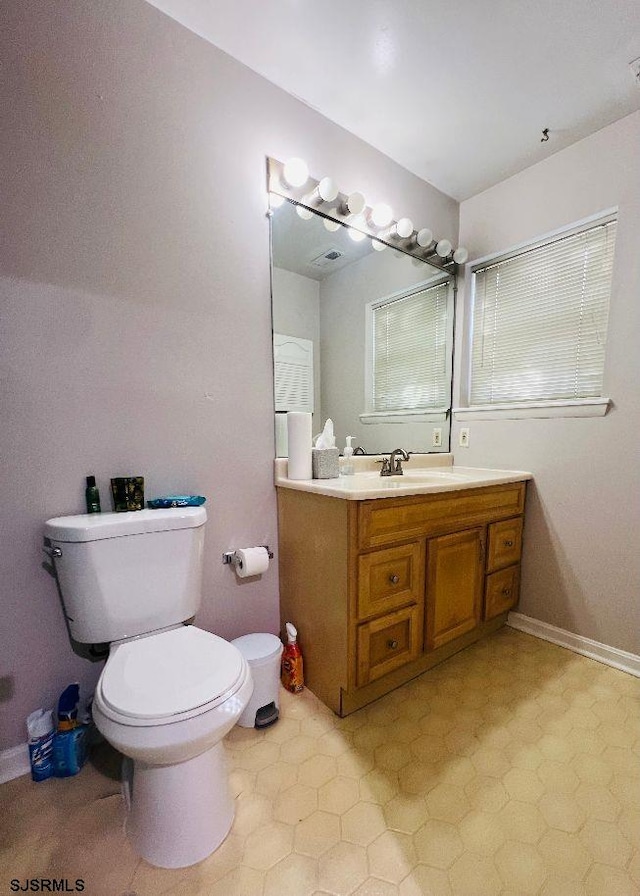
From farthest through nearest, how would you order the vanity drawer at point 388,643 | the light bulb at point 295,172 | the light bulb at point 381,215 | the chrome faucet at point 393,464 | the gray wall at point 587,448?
the chrome faucet at point 393,464 → the light bulb at point 381,215 → the gray wall at point 587,448 → the light bulb at point 295,172 → the vanity drawer at point 388,643

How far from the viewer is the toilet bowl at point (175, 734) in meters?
0.75

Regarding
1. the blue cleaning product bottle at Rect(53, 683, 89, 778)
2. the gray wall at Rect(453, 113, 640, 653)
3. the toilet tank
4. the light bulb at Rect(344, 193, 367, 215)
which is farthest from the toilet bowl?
the light bulb at Rect(344, 193, 367, 215)

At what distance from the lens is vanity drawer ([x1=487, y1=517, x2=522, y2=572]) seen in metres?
1.65

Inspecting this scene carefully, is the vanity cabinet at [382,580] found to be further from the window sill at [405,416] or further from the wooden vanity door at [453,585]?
the window sill at [405,416]

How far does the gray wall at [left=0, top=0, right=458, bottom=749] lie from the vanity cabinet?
10.1 inches

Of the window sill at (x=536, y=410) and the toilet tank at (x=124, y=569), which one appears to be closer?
the toilet tank at (x=124, y=569)

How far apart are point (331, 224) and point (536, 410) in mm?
1323

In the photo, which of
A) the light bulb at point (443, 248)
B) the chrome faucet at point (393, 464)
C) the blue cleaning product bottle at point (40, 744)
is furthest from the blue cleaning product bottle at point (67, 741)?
the light bulb at point (443, 248)

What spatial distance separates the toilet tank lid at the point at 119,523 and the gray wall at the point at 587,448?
162 centimetres

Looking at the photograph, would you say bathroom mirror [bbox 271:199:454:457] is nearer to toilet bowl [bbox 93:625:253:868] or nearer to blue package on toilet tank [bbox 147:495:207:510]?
blue package on toilet tank [bbox 147:495:207:510]

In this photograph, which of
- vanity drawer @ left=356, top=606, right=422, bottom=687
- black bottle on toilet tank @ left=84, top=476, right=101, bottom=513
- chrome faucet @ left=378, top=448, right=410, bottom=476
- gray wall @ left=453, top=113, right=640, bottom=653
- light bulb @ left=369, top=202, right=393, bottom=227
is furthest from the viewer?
chrome faucet @ left=378, top=448, right=410, bottom=476

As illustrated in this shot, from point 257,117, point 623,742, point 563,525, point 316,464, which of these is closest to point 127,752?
point 316,464

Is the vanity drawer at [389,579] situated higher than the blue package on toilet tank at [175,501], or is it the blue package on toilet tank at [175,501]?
the blue package on toilet tank at [175,501]

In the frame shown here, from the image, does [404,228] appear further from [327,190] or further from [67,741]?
[67,741]
